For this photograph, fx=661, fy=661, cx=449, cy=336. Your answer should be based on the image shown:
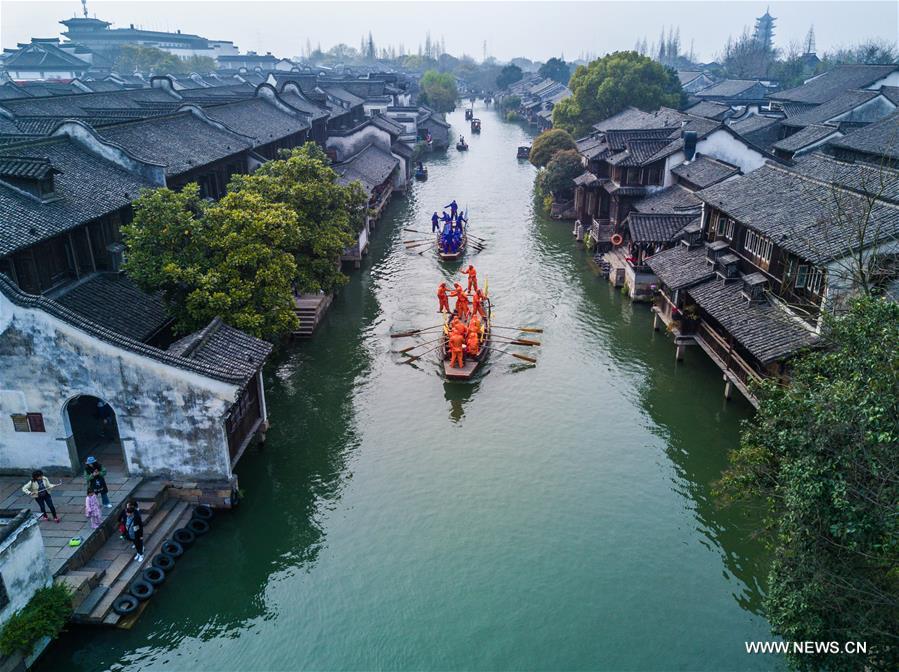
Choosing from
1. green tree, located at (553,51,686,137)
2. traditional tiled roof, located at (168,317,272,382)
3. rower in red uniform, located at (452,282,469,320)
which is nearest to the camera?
traditional tiled roof, located at (168,317,272,382)

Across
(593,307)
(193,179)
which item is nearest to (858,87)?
(593,307)

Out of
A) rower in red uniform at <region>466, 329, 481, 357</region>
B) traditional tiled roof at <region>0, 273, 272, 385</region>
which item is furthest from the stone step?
rower in red uniform at <region>466, 329, 481, 357</region>

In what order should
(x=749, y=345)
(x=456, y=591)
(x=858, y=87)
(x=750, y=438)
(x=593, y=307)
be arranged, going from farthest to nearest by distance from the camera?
(x=858, y=87) < (x=593, y=307) < (x=749, y=345) < (x=456, y=591) < (x=750, y=438)

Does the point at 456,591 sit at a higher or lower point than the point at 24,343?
lower

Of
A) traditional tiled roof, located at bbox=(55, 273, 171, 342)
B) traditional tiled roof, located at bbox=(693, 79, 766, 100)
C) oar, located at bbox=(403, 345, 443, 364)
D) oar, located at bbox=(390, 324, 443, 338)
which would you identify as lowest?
oar, located at bbox=(403, 345, 443, 364)

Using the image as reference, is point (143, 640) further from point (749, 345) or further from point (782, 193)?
point (782, 193)

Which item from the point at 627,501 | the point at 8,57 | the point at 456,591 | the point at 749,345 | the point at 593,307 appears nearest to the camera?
the point at 456,591

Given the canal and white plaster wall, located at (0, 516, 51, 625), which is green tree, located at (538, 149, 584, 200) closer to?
the canal

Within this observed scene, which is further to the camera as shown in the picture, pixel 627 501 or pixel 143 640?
pixel 627 501
